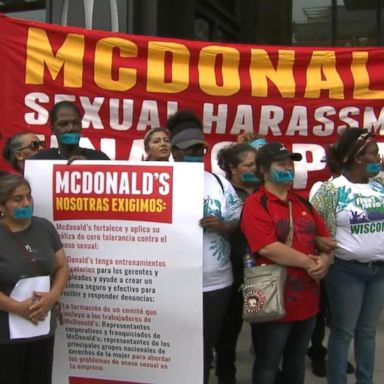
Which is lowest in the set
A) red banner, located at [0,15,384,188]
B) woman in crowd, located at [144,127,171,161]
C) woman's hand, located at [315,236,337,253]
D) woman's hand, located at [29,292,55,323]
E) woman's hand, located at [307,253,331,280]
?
woman's hand, located at [29,292,55,323]

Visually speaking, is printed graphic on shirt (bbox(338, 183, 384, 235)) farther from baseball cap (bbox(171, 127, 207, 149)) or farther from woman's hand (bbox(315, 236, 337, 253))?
baseball cap (bbox(171, 127, 207, 149))

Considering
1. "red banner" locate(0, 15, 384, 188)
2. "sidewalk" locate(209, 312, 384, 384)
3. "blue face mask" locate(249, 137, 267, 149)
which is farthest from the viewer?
"red banner" locate(0, 15, 384, 188)

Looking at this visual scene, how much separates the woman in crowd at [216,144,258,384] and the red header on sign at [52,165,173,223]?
0.54m

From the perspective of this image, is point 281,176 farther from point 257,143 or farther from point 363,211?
point 257,143

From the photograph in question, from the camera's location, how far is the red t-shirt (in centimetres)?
318

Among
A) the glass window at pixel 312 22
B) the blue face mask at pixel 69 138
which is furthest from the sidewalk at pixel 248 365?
the glass window at pixel 312 22

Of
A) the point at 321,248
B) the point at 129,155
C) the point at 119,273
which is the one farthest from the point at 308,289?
the point at 129,155

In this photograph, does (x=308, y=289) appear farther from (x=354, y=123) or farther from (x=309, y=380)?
(x=354, y=123)

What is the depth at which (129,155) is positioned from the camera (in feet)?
16.0

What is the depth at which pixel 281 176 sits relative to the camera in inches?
127

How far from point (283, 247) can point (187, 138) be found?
80 cm

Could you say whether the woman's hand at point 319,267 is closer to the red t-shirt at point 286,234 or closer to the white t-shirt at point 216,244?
the red t-shirt at point 286,234

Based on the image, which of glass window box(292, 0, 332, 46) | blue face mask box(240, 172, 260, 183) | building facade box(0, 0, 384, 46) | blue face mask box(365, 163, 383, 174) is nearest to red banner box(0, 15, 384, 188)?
blue face mask box(240, 172, 260, 183)

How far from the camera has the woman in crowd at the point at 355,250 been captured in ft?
11.3
